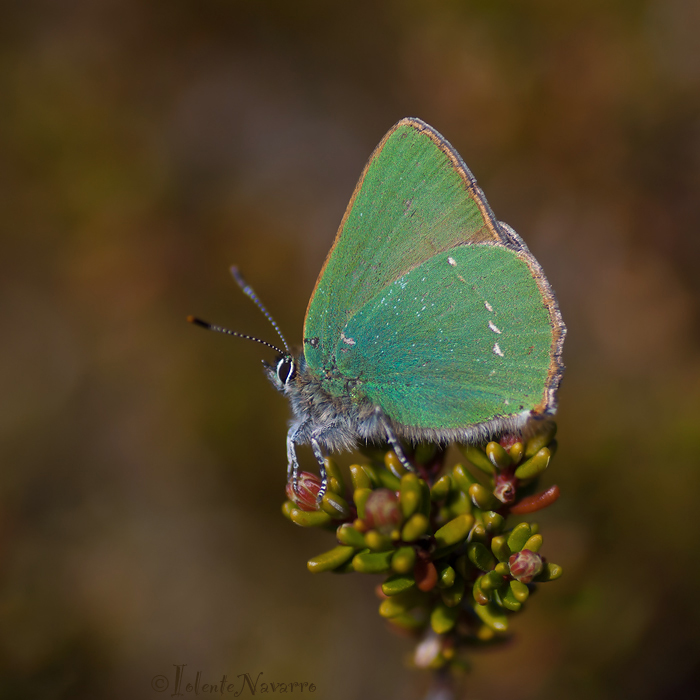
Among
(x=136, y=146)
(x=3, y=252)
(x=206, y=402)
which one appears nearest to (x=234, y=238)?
(x=136, y=146)

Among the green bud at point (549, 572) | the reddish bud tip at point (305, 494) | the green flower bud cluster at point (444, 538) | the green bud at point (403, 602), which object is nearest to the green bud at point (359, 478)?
the green flower bud cluster at point (444, 538)

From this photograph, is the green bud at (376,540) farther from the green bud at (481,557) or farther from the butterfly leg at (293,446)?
the butterfly leg at (293,446)

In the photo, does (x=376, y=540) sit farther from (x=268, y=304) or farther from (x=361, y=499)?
(x=268, y=304)

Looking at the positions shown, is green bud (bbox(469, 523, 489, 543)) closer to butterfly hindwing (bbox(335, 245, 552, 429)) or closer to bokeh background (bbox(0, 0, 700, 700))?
butterfly hindwing (bbox(335, 245, 552, 429))

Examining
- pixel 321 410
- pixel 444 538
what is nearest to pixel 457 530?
pixel 444 538

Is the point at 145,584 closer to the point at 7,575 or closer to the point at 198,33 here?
the point at 7,575

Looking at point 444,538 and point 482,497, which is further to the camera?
point 482,497
